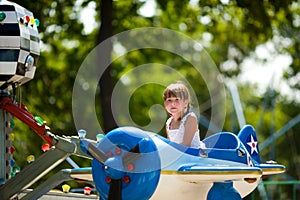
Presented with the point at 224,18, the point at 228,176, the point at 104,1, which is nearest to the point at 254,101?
the point at 224,18

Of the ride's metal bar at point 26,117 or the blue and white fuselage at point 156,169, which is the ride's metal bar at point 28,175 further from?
the blue and white fuselage at point 156,169

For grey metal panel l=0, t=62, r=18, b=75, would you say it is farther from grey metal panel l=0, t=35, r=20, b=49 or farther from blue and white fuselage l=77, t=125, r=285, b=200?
blue and white fuselage l=77, t=125, r=285, b=200

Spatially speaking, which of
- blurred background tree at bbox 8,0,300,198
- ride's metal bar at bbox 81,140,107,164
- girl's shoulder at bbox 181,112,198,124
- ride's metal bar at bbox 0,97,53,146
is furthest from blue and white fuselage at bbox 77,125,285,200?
blurred background tree at bbox 8,0,300,198

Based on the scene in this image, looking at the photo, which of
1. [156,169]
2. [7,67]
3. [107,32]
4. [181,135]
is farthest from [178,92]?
[107,32]

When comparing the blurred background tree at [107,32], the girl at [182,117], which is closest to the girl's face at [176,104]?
the girl at [182,117]

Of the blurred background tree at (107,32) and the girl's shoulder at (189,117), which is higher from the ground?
the blurred background tree at (107,32)

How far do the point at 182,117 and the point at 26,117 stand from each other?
60.3 inches

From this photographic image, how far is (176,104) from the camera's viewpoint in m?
5.21

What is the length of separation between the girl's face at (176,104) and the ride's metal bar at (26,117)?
109cm

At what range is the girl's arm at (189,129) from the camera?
510 cm

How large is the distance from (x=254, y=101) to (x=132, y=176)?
25.9 metres

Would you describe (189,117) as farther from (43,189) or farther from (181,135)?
(43,189)

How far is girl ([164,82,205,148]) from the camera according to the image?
5129mm

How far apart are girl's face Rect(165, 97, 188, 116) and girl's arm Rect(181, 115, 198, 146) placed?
88 mm
